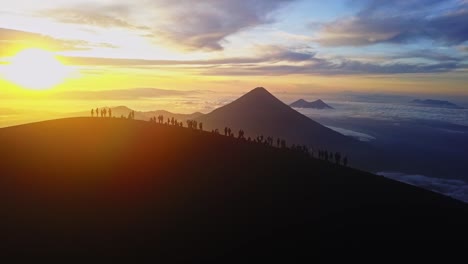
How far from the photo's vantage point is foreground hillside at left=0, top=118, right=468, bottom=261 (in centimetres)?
6819

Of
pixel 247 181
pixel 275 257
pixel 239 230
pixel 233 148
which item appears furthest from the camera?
pixel 233 148

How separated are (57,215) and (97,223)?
257 inches

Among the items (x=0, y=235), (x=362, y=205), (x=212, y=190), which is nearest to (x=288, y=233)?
(x=212, y=190)

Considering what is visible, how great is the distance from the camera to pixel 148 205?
79.2 metres

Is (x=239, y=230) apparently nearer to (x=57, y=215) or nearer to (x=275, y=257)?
(x=275, y=257)

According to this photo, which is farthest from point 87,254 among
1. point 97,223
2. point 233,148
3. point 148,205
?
→ point 233,148

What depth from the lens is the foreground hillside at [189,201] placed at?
68188 mm

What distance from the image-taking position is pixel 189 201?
8262 cm

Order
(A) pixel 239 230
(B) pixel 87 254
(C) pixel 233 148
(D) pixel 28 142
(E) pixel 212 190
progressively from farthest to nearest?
(C) pixel 233 148, (D) pixel 28 142, (E) pixel 212 190, (A) pixel 239 230, (B) pixel 87 254

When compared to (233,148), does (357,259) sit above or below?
below

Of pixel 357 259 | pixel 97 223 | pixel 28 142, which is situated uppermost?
pixel 28 142

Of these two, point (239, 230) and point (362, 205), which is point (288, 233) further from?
point (362, 205)

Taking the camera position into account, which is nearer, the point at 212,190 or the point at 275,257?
the point at 275,257

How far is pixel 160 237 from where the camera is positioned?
69.0 m
